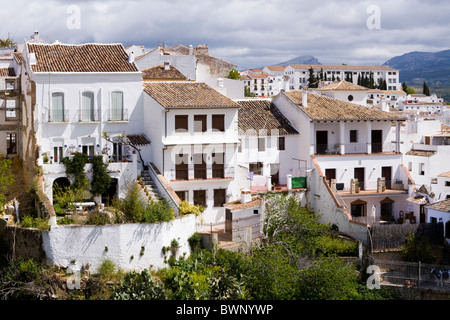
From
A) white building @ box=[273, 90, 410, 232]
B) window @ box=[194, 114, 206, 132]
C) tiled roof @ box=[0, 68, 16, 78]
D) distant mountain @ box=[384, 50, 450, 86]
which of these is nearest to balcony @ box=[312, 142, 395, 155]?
white building @ box=[273, 90, 410, 232]

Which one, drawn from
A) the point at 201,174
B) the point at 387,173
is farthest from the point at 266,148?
the point at 387,173

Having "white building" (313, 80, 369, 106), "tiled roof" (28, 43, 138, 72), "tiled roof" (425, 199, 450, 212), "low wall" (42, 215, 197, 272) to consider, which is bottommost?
"low wall" (42, 215, 197, 272)

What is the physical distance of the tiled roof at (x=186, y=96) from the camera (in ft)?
111

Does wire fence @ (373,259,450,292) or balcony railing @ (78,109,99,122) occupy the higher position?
balcony railing @ (78,109,99,122)

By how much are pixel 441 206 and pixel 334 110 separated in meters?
8.82

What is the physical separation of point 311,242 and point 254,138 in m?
8.05

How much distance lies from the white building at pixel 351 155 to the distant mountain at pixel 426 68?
460 ft

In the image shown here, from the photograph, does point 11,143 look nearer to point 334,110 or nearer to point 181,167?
point 181,167

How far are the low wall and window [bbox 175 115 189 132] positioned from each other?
6998 millimetres

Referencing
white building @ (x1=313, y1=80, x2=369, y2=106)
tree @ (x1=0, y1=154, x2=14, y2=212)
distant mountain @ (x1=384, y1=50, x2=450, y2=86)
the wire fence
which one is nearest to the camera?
the wire fence

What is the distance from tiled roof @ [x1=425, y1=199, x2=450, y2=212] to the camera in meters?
33.2

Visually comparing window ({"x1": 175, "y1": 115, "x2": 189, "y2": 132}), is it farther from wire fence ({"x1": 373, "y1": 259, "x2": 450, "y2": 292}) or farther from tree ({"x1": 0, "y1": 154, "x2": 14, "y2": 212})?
wire fence ({"x1": 373, "y1": 259, "x2": 450, "y2": 292})

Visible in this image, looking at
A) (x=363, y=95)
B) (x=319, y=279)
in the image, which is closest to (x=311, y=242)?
(x=319, y=279)
